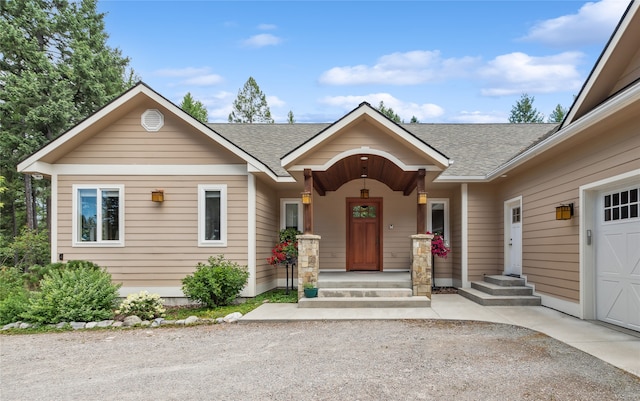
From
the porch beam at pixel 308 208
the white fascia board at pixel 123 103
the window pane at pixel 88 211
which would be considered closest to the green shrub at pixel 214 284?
the porch beam at pixel 308 208

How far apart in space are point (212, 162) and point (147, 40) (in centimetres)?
1021

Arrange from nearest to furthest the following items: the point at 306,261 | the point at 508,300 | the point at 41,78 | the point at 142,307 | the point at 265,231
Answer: the point at 142,307, the point at 508,300, the point at 306,261, the point at 265,231, the point at 41,78

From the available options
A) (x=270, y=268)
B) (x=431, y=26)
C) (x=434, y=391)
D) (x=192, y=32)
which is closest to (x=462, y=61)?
(x=431, y=26)

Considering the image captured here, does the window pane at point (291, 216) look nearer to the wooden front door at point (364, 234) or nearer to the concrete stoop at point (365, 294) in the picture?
the wooden front door at point (364, 234)

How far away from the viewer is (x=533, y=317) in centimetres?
700

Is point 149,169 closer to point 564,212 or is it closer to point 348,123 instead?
point 348,123

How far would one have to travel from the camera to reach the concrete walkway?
496cm

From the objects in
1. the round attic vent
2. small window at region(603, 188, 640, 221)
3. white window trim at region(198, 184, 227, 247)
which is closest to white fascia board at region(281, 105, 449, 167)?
white window trim at region(198, 184, 227, 247)

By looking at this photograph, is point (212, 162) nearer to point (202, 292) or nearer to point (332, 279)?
point (202, 292)

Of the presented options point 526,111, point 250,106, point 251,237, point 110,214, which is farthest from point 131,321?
point 526,111

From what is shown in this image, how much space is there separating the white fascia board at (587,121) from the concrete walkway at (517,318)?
2776 millimetres

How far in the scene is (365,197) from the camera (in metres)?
11.3

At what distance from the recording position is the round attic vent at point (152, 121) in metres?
9.13

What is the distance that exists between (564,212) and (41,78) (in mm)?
19250
